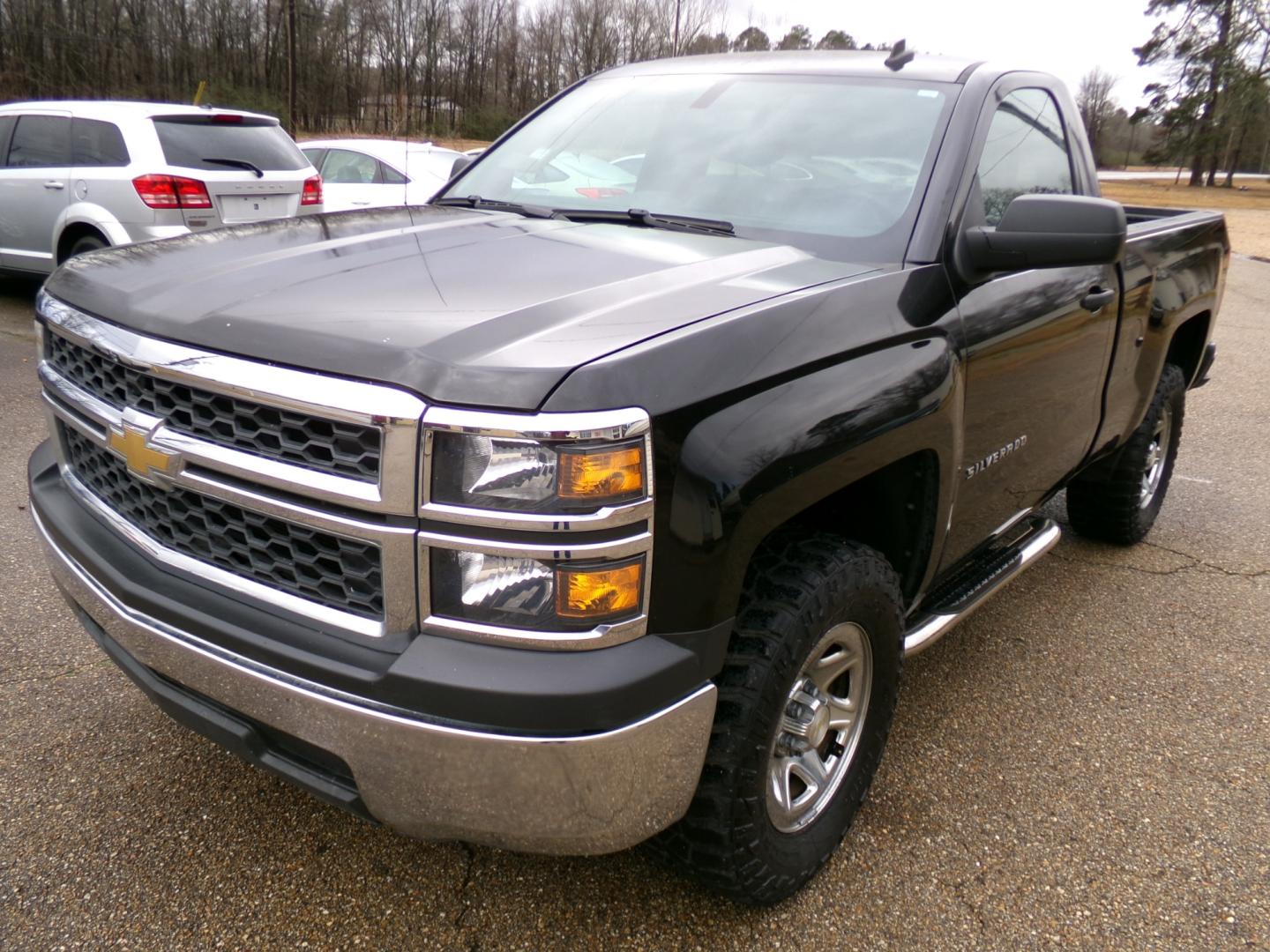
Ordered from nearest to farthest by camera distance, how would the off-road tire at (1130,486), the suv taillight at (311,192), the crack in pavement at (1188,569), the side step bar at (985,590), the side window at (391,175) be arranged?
the side step bar at (985,590) → the off-road tire at (1130,486) → the crack in pavement at (1188,569) → the suv taillight at (311,192) → the side window at (391,175)

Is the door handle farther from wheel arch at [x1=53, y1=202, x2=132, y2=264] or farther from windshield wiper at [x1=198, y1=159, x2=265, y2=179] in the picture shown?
wheel arch at [x1=53, y1=202, x2=132, y2=264]

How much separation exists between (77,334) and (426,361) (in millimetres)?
1009

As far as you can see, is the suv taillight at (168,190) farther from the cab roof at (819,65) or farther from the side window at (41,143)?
the cab roof at (819,65)

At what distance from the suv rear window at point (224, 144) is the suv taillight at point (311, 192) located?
140 mm

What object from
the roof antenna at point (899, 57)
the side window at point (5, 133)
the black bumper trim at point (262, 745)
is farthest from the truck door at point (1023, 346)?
the side window at point (5, 133)

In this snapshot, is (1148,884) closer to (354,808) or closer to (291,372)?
(354,808)

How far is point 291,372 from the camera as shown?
5.66 feet

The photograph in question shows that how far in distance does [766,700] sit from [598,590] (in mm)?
475

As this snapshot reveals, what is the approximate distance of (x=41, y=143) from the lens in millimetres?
8234

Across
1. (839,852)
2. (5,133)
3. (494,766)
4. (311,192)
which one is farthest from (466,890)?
(5,133)

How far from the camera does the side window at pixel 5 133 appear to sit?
28.1ft

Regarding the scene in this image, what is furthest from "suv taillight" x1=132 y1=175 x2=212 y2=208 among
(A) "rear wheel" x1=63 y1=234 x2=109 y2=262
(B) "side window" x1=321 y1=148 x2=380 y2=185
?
(B) "side window" x1=321 y1=148 x2=380 y2=185

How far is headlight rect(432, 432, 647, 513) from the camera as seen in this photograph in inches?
62.9

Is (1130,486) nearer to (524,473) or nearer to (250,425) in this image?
(524,473)
